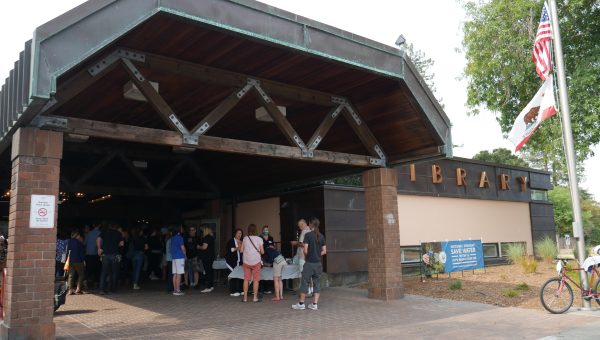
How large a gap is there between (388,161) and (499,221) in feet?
40.7

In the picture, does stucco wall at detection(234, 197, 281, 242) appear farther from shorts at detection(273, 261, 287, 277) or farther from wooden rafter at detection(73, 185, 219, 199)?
shorts at detection(273, 261, 287, 277)

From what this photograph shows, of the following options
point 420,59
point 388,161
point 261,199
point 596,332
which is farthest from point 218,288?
point 420,59

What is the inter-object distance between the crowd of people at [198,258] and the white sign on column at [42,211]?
4.40 meters

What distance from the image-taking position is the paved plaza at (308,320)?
24.4 feet

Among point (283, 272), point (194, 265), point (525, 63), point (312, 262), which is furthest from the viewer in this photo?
point (525, 63)

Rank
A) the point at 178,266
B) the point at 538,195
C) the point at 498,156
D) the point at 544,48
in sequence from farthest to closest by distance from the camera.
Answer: the point at 498,156 → the point at 538,195 → the point at 178,266 → the point at 544,48

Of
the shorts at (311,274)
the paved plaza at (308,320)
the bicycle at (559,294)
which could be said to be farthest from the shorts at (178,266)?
the bicycle at (559,294)

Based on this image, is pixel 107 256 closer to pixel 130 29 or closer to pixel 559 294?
pixel 130 29

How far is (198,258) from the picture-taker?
1298 cm

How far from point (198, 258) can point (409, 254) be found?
7.88 meters

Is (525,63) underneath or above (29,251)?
above

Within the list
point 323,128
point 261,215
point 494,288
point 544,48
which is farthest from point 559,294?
point 261,215

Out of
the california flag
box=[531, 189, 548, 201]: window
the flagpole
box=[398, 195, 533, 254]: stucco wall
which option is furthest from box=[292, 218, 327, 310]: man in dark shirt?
box=[531, 189, 548, 201]: window

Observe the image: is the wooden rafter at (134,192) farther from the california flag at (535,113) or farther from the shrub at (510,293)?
the california flag at (535,113)
